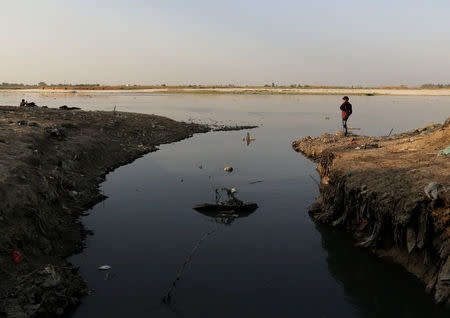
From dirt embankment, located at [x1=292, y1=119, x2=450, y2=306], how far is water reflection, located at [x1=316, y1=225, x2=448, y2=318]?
0.85 ft

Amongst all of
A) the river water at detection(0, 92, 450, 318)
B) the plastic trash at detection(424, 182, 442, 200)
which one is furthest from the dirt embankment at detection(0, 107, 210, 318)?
the plastic trash at detection(424, 182, 442, 200)

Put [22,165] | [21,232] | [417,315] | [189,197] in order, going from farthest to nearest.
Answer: [189,197] < [22,165] < [21,232] < [417,315]

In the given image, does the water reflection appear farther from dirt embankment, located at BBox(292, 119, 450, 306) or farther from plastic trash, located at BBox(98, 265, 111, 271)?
plastic trash, located at BBox(98, 265, 111, 271)

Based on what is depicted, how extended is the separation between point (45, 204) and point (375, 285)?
9396 mm

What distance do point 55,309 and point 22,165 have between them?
6.06 metres

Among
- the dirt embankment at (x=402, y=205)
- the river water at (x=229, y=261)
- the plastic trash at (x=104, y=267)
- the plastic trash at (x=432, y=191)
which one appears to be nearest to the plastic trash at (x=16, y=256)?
the river water at (x=229, y=261)

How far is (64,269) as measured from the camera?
7.78 m

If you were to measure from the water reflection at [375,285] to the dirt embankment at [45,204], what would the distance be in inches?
245

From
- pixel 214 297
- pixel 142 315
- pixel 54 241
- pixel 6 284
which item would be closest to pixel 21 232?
pixel 54 241

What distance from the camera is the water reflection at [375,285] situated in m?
7.12

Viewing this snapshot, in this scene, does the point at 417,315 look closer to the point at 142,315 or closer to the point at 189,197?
the point at 142,315

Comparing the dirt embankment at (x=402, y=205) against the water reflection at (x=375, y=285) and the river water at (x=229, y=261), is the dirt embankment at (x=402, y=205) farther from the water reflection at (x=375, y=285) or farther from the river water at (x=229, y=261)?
the river water at (x=229, y=261)

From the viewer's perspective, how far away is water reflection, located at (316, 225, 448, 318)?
712 centimetres

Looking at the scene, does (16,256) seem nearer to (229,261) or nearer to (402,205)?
(229,261)
